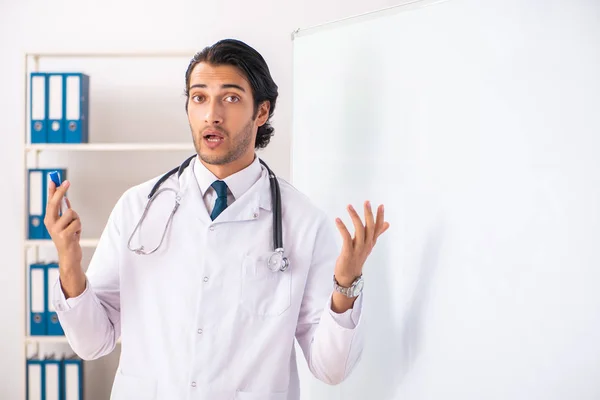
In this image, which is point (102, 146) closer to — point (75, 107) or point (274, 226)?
point (75, 107)

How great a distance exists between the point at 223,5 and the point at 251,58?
1624 millimetres

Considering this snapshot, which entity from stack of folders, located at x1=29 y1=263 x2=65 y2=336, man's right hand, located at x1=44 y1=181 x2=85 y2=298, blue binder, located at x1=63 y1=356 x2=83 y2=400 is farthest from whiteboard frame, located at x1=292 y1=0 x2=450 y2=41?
blue binder, located at x1=63 y1=356 x2=83 y2=400

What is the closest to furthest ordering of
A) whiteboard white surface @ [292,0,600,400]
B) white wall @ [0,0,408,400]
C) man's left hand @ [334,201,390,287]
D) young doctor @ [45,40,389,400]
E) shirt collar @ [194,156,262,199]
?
1. whiteboard white surface @ [292,0,600,400]
2. man's left hand @ [334,201,390,287]
3. young doctor @ [45,40,389,400]
4. shirt collar @ [194,156,262,199]
5. white wall @ [0,0,408,400]

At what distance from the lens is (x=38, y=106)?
8.63 ft

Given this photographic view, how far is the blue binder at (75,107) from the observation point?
261cm

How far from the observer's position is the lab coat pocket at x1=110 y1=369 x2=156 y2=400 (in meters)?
1.35

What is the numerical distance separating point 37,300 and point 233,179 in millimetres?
1606

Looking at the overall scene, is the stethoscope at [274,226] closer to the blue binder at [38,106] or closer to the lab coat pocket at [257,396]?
the lab coat pocket at [257,396]

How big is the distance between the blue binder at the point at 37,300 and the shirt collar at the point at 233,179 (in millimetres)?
1481

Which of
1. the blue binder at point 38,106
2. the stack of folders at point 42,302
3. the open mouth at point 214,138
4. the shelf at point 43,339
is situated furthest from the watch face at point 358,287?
the blue binder at point 38,106

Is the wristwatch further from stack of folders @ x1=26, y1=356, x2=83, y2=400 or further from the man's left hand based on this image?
stack of folders @ x1=26, y1=356, x2=83, y2=400

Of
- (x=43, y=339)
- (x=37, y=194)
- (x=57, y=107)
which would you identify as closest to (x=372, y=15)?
(x=57, y=107)

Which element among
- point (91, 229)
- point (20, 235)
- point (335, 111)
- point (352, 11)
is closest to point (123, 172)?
point (91, 229)

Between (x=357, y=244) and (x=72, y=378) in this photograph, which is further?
(x=72, y=378)
